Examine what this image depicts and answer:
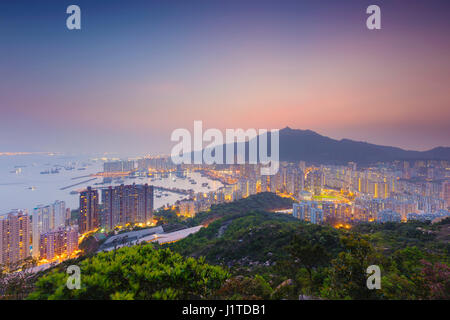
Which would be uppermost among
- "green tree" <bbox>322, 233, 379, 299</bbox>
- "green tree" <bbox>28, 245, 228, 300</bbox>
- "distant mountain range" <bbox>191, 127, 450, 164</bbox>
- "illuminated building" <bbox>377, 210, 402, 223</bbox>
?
"distant mountain range" <bbox>191, 127, 450, 164</bbox>

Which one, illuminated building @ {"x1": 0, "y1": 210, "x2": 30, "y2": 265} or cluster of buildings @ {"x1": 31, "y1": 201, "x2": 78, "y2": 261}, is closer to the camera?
illuminated building @ {"x1": 0, "y1": 210, "x2": 30, "y2": 265}

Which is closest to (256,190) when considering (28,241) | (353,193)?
(353,193)

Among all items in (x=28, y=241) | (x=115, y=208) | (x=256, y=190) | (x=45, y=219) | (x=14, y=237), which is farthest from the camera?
(x=256, y=190)

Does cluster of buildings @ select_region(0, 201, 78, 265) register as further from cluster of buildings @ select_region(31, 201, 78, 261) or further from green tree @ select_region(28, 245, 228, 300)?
green tree @ select_region(28, 245, 228, 300)

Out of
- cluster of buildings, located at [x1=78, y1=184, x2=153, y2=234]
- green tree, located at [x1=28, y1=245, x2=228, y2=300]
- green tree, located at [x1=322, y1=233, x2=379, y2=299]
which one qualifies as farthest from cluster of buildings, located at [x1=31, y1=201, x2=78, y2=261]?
green tree, located at [x1=322, y1=233, x2=379, y2=299]

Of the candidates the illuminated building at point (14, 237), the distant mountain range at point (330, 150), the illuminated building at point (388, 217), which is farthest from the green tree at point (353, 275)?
the distant mountain range at point (330, 150)

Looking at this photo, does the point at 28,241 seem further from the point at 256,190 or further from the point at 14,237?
the point at 256,190

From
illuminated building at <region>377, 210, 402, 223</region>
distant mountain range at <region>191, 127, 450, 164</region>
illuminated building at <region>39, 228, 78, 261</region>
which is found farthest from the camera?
distant mountain range at <region>191, 127, 450, 164</region>
